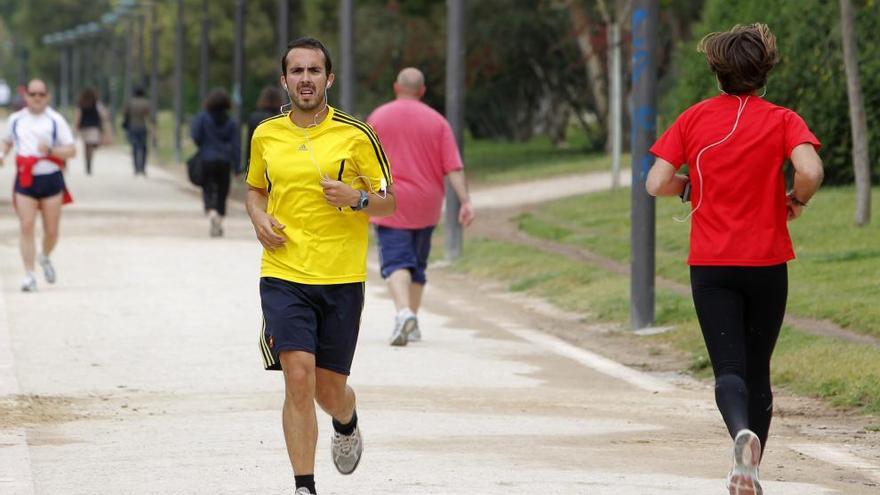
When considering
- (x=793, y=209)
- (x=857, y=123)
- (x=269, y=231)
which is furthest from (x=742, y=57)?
(x=857, y=123)

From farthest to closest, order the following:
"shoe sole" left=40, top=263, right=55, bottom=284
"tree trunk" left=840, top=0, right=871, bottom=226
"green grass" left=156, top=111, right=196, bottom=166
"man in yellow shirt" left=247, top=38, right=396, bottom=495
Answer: "green grass" left=156, top=111, right=196, bottom=166, "tree trunk" left=840, top=0, right=871, bottom=226, "shoe sole" left=40, top=263, right=55, bottom=284, "man in yellow shirt" left=247, top=38, right=396, bottom=495

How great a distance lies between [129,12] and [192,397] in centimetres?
5932

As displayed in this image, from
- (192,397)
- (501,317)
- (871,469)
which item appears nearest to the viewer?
(871,469)

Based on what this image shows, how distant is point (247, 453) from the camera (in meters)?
8.45

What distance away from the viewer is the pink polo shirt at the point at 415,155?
12.9m

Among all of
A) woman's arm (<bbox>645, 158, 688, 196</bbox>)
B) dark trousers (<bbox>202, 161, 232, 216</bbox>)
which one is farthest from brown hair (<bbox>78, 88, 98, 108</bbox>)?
woman's arm (<bbox>645, 158, 688, 196</bbox>)

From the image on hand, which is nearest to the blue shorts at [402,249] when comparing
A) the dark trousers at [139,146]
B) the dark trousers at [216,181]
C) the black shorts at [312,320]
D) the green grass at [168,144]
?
the black shorts at [312,320]

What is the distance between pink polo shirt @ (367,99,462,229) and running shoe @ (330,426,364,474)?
5.30 m

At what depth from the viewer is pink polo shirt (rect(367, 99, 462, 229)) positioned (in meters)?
12.9

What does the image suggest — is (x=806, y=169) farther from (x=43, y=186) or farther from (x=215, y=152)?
(x=215, y=152)

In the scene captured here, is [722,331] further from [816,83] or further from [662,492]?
[816,83]

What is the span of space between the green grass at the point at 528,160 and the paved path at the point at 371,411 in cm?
1975

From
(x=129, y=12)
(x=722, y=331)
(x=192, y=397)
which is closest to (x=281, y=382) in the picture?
(x=192, y=397)

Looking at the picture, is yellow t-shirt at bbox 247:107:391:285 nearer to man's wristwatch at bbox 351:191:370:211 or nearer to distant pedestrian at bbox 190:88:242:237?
man's wristwatch at bbox 351:191:370:211
